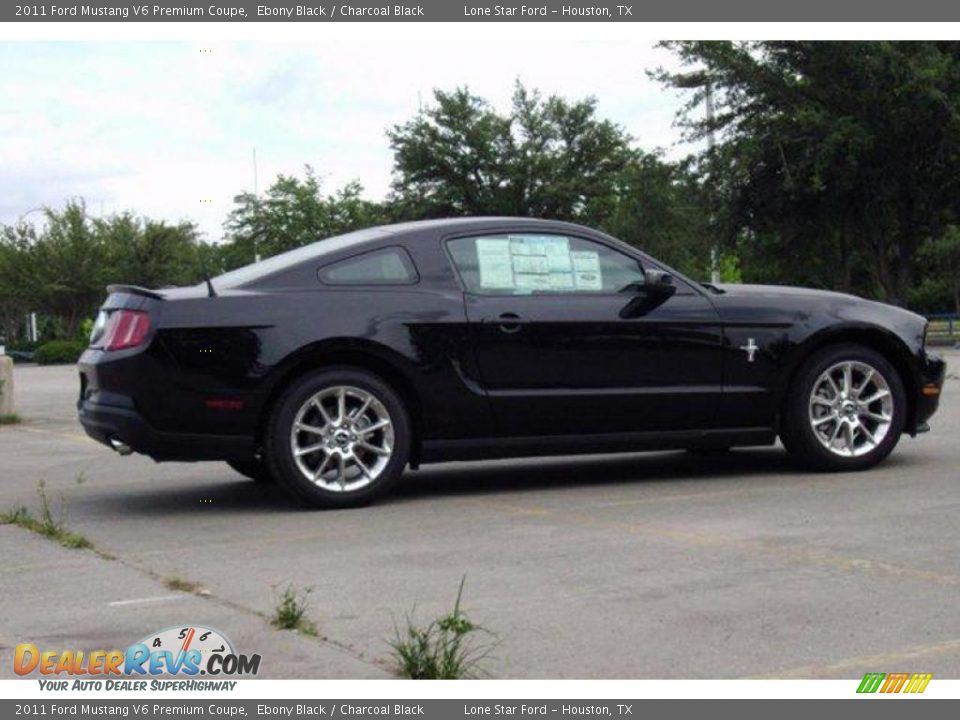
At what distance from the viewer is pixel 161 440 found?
7484 mm

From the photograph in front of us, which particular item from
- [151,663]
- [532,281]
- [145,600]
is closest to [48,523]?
[145,600]

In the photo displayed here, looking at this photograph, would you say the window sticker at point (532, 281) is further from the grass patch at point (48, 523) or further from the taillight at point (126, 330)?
the grass patch at point (48, 523)

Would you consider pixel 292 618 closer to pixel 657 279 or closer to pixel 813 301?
pixel 657 279

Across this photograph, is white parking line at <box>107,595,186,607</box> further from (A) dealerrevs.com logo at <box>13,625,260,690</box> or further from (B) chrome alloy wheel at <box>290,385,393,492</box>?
(B) chrome alloy wheel at <box>290,385,393,492</box>

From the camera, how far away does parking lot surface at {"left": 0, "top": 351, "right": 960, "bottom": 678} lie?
4.63 m

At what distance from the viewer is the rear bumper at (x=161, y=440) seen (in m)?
7.48

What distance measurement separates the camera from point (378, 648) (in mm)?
4668

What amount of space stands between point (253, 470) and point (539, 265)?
6.85ft

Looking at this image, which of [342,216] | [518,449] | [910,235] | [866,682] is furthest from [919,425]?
[342,216]

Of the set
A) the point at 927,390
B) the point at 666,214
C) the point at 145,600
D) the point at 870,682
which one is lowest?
the point at 870,682

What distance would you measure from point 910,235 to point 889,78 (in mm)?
5090

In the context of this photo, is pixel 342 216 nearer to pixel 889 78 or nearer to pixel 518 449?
pixel 889 78

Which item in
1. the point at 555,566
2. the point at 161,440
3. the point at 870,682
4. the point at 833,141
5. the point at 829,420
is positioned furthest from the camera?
the point at 833,141

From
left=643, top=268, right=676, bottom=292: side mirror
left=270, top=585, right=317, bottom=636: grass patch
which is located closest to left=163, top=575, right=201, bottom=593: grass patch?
left=270, top=585, right=317, bottom=636: grass patch
